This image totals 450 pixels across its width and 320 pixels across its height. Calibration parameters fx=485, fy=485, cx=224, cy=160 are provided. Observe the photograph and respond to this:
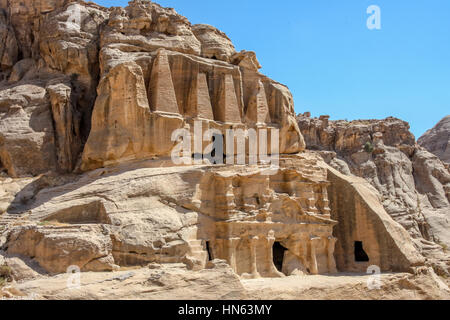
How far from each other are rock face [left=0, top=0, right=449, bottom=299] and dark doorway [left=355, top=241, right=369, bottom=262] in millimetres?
107

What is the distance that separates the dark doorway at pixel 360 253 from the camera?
3269cm

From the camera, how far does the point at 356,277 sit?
2759cm

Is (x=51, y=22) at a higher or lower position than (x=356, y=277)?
higher

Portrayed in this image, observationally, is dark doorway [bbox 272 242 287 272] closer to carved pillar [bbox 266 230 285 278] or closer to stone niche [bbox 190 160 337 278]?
stone niche [bbox 190 160 337 278]

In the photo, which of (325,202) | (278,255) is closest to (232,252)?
(278,255)

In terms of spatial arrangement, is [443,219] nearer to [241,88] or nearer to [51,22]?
[241,88]

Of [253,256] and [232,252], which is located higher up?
[232,252]

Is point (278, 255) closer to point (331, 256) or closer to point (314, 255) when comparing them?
point (314, 255)

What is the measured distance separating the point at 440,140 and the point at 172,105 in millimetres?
70757

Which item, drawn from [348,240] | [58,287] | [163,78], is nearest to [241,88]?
[163,78]

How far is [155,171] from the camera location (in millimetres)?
26141

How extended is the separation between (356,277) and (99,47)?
2211cm

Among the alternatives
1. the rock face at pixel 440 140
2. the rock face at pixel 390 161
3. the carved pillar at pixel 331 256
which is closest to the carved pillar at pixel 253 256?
the carved pillar at pixel 331 256
